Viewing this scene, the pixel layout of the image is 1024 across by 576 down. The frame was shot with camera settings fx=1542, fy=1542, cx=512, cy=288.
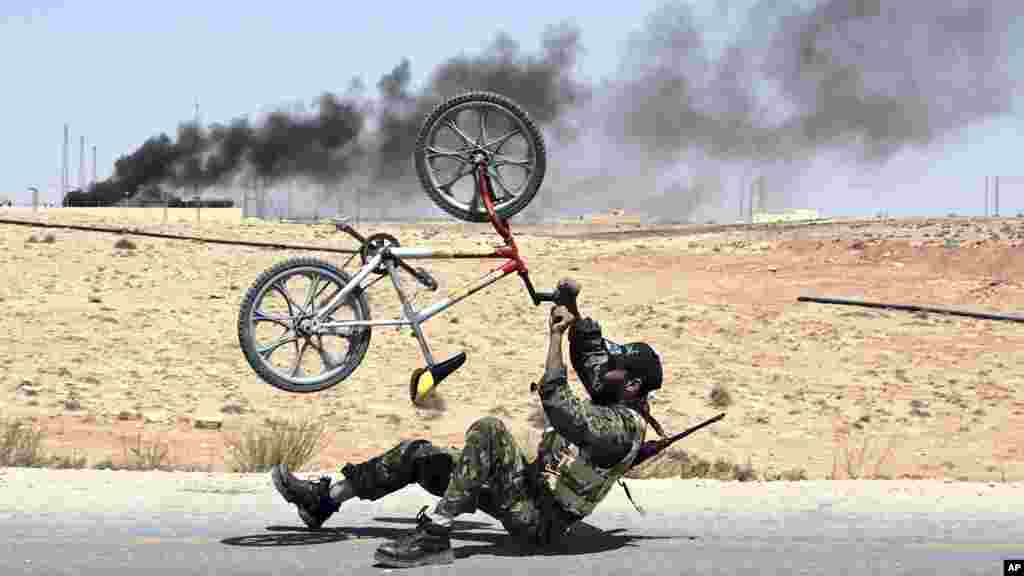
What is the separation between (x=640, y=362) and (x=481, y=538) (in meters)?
2.12

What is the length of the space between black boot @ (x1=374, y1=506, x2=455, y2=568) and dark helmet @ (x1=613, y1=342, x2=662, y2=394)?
1661 millimetres

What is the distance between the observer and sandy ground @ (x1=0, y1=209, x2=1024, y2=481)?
30.0m

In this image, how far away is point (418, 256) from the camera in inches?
462

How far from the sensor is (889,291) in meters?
54.6

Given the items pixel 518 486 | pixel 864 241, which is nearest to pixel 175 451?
pixel 518 486

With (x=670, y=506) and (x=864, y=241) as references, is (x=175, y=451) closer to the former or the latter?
(x=670, y=506)

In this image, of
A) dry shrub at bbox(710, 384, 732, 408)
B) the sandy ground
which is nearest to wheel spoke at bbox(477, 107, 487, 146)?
the sandy ground

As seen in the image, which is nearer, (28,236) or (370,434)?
(370,434)

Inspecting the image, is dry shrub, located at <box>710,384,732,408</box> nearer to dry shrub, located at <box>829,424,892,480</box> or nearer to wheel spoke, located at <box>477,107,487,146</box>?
dry shrub, located at <box>829,424,892,480</box>

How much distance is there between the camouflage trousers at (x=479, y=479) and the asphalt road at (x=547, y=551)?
10.3 inches

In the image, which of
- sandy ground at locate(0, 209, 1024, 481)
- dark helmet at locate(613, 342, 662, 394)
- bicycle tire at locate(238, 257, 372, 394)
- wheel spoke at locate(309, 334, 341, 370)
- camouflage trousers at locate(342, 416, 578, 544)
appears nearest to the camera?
dark helmet at locate(613, 342, 662, 394)

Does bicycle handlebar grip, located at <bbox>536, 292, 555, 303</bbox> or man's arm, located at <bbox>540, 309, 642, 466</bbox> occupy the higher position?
bicycle handlebar grip, located at <bbox>536, 292, 555, 303</bbox>

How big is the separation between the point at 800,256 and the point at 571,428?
5809 centimetres

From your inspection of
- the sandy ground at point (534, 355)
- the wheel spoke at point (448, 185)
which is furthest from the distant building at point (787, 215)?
the wheel spoke at point (448, 185)
